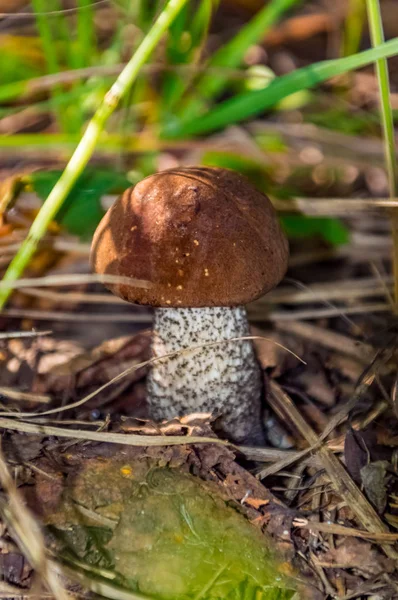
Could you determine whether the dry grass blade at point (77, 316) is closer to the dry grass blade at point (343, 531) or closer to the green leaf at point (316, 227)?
the green leaf at point (316, 227)

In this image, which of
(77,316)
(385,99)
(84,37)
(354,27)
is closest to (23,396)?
(77,316)

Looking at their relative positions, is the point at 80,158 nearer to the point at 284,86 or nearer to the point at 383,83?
the point at 284,86

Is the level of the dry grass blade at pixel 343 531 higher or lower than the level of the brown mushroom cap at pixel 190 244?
lower

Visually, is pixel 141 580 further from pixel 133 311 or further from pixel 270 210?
pixel 133 311

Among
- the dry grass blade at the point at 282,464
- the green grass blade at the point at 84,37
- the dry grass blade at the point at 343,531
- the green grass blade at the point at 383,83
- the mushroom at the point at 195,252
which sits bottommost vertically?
the dry grass blade at the point at 343,531

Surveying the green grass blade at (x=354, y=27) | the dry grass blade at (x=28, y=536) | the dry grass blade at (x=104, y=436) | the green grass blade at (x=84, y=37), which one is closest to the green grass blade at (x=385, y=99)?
the dry grass blade at (x=104, y=436)

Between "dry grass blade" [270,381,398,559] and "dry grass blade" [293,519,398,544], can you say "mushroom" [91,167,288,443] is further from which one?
"dry grass blade" [293,519,398,544]
